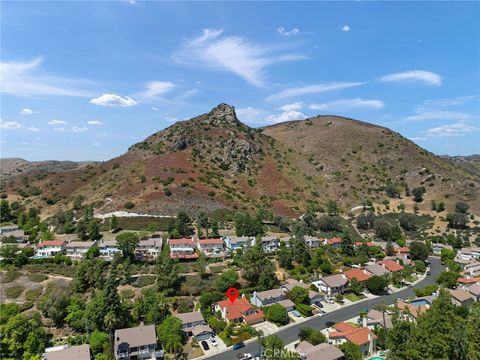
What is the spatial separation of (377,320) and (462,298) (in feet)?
66.2

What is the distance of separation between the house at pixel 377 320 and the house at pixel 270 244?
1235 inches

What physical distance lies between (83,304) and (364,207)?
344 feet

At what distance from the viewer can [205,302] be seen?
5162cm

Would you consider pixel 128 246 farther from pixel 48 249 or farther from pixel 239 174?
pixel 239 174

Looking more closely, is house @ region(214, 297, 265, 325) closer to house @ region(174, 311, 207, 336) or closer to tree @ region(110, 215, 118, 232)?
house @ region(174, 311, 207, 336)

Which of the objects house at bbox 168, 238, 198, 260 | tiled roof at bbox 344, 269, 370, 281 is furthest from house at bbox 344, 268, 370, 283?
house at bbox 168, 238, 198, 260

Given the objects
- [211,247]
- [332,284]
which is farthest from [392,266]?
[211,247]

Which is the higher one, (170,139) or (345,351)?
(170,139)

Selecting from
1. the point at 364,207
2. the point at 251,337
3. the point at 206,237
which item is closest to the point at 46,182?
the point at 206,237

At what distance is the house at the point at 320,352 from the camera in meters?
36.7

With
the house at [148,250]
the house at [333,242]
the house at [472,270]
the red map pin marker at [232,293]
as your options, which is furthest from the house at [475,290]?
the house at [148,250]

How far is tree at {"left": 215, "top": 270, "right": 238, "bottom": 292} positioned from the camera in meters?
56.4

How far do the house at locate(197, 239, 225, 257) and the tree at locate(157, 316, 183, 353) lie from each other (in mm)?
27664

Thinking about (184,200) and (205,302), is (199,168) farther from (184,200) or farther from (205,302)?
(205,302)
